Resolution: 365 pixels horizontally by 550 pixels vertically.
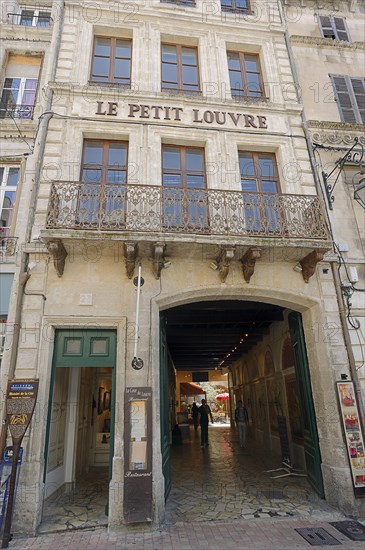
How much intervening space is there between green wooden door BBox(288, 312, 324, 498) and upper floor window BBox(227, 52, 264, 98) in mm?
6432

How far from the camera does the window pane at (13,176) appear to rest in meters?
8.05

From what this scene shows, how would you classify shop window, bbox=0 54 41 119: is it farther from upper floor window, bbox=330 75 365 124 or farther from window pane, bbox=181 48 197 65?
upper floor window, bbox=330 75 365 124

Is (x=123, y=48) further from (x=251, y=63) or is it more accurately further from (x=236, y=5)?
(x=236, y=5)

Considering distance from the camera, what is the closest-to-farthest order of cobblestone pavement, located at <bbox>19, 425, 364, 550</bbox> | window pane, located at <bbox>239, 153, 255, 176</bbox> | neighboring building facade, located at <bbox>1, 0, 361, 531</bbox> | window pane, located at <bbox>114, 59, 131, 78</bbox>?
cobblestone pavement, located at <bbox>19, 425, 364, 550</bbox>, neighboring building facade, located at <bbox>1, 0, 361, 531</bbox>, window pane, located at <bbox>239, 153, 255, 176</bbox>, window pane, located at <bbox>114, 59, 131, 78</bbox>

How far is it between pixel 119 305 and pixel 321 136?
727 centimetres

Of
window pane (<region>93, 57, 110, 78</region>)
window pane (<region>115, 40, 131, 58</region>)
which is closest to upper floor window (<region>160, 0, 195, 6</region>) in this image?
window pane (<region>115, 40, 131, 58</region>)

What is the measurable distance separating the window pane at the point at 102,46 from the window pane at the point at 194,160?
387 centimetres

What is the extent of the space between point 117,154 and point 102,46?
3.75 meters

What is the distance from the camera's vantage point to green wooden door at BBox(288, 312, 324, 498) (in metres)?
7.11

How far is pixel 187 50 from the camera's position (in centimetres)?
999

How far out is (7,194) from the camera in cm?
792

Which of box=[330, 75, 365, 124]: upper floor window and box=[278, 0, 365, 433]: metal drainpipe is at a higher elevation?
box=[330, 75, 365, 124]: upper floor window

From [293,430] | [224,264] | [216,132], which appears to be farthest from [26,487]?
[216,132]

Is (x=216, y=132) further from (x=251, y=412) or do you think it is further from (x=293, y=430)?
(x=251, y=412)
